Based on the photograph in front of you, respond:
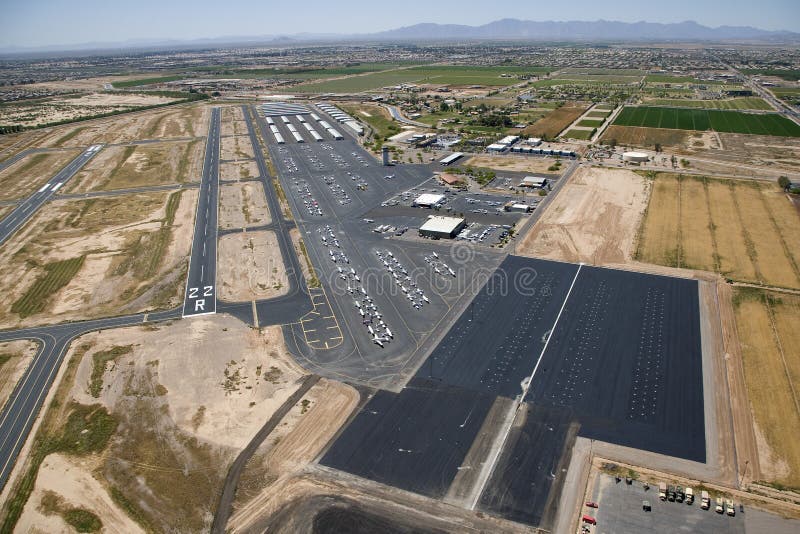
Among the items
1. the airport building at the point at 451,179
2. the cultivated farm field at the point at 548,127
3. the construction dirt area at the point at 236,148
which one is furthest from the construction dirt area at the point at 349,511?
the cultivated farm field at the point at 548,127

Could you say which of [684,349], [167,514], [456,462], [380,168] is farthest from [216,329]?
[380,168]

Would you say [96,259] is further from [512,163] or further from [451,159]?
[512,163]

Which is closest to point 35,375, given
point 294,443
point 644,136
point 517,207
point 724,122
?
point 294,443

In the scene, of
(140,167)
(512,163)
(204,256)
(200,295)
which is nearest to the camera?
(200,295)

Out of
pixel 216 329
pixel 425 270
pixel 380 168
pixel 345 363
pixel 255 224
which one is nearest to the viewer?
pixel 345 363

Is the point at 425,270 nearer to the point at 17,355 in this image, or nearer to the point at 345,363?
the point at 345,363

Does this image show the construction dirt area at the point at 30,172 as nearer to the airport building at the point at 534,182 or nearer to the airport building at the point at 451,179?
the airport building at the point at 451,179

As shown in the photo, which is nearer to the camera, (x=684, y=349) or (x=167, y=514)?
(x=167, y=514)
